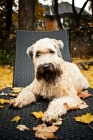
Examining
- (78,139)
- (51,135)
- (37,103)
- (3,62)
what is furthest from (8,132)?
(3,62)

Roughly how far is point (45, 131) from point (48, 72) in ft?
3.68

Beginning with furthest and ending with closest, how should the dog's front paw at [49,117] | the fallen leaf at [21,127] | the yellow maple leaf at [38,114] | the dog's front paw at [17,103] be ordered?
the dog's front paw at [17,103], the yellow maple leaf at [38,114], the dog's front paw at [49,117], the fallen leaf at [21,127]

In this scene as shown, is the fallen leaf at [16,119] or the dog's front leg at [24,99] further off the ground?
the fallen leaf at [16,119]

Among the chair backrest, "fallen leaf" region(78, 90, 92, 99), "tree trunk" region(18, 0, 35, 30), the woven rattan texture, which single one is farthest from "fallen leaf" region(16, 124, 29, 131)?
"tree trunk" region(18, 0, 35, 30)

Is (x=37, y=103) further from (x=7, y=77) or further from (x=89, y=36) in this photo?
(x=89, y=36)

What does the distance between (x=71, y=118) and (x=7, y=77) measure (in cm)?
626

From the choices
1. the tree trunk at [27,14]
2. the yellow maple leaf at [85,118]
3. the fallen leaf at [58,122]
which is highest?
the tree trunk at [27,14]

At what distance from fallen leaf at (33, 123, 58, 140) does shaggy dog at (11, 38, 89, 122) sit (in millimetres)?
541

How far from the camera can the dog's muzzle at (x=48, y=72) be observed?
11.1ft

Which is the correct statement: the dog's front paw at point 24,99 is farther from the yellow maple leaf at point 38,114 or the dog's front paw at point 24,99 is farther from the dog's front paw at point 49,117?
the dog's front paw at point 49,117

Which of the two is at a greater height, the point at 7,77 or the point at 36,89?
the point at 36,89

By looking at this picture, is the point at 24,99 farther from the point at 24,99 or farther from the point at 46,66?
the point at 46,66

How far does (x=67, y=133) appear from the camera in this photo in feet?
7.75

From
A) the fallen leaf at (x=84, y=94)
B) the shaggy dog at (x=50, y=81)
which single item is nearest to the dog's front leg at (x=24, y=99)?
the shaggy dog at (x=50, y=81)
